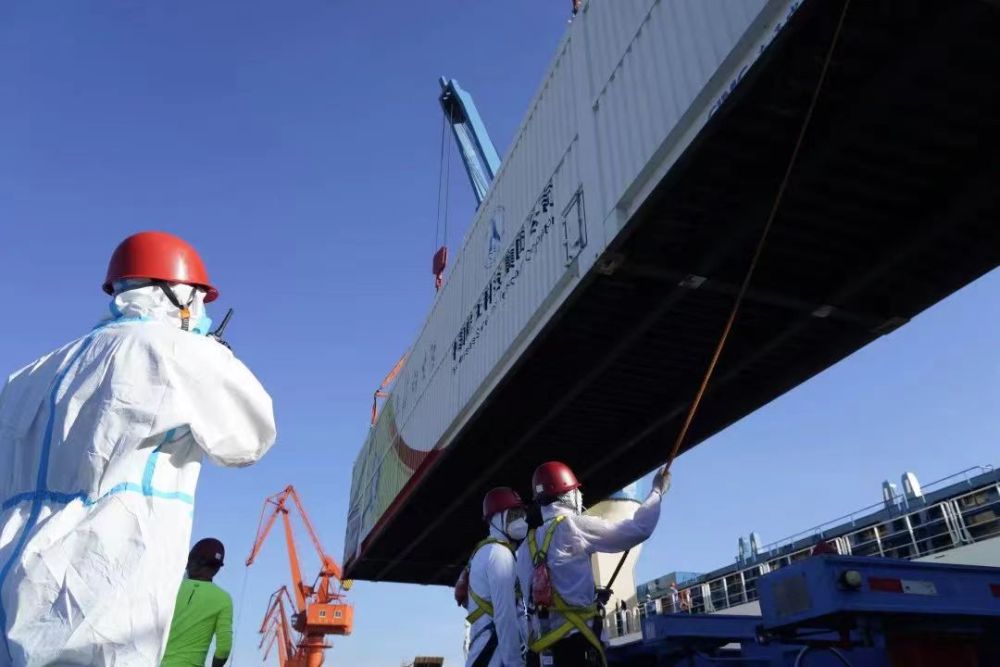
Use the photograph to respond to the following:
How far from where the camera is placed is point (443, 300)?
40.4ft

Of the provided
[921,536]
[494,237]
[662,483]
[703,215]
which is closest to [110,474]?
[662,483]

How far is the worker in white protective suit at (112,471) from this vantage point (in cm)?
179

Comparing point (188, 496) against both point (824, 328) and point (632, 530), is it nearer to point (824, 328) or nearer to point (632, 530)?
point (632, 530)

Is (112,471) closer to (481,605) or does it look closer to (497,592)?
(497,592)

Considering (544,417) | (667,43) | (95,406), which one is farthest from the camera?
(544,417)

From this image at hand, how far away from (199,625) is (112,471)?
Result: 2.28 m

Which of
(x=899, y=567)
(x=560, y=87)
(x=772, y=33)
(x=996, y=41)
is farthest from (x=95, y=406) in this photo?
(x=560, y=87)

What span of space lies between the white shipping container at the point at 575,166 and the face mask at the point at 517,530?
255cm

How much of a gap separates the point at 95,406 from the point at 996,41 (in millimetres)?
5273

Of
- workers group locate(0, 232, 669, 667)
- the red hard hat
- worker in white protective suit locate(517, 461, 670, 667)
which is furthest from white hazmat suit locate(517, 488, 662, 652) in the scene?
the red hard hat

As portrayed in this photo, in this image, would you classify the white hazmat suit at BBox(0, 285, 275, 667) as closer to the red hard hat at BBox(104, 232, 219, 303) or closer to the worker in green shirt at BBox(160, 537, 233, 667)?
the red hard hat at BBox(104, 232, 219, 303)

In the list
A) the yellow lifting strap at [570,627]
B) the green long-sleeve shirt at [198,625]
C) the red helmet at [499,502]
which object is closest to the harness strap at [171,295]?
the green long-sleeve shirt at [198,625]

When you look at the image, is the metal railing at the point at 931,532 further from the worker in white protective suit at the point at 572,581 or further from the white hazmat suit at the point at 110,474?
the white hazmat suit at the point at 110,474

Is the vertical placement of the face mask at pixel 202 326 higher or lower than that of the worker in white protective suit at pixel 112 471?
higher
